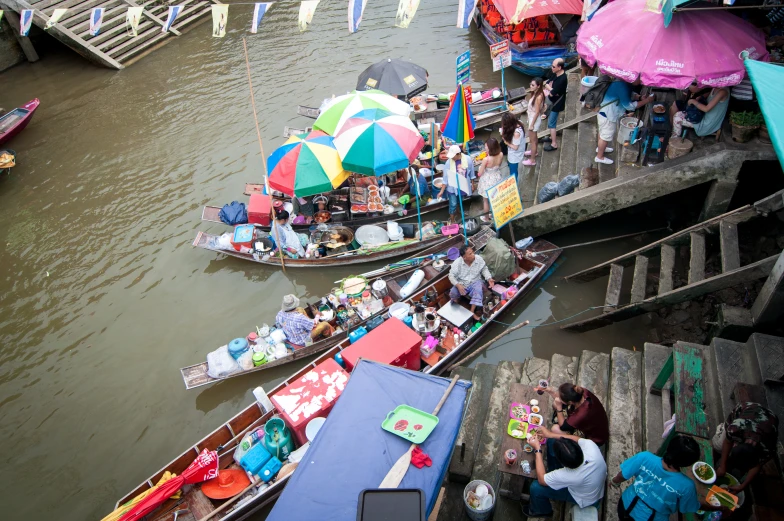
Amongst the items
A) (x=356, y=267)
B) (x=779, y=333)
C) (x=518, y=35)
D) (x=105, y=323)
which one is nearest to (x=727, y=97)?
(x=779, y=333)

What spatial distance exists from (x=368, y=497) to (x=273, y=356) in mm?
5490

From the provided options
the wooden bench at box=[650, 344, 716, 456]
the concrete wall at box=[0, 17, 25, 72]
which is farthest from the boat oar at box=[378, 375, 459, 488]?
the concrete wall at box=[0, 17, 25, 72]

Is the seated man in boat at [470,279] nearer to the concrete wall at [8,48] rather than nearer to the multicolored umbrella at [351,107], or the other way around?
the multicolored umbrella at [351,107]

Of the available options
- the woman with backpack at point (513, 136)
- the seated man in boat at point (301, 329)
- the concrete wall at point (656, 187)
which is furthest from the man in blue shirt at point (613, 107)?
the seated man in boat at point (301, 329)

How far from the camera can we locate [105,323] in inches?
Answer: 391

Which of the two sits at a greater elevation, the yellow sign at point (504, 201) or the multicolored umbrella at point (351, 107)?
the multicolored umbrella at point (351, 107)

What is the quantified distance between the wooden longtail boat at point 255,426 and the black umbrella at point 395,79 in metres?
5.91

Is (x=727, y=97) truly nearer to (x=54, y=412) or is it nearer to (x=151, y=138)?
(x=54, y=412)

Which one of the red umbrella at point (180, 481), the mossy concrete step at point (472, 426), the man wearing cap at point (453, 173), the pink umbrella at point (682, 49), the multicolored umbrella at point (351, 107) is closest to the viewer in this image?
the mossy concrete step at point (472, 426)

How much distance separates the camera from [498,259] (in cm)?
885

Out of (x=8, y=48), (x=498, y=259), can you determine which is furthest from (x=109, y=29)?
(x=498, y=259)

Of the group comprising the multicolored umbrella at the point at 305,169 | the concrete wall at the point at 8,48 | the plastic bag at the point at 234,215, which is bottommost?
the plastic bag at the point at 234,215

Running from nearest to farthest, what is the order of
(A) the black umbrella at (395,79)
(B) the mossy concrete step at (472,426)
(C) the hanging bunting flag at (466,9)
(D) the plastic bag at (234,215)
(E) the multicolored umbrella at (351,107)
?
(B) the mossy concrete step at (472,426) < (C) the hanging bunting flag at (466,9) < (E) the multicolored umbrella at (351,107) < (D) the plastic bag at (234,215) < (A) the black umbrella at (395,79)

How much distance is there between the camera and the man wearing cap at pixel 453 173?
10078 mm
